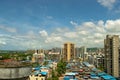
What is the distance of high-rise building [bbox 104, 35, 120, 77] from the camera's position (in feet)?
152

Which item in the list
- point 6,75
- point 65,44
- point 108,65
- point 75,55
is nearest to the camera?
point 6,75

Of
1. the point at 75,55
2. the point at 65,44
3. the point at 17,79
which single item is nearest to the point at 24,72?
the point at 17,79

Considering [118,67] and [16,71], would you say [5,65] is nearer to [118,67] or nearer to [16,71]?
[16,71]

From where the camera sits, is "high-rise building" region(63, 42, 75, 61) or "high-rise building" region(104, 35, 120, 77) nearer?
"high-rise building" region(104, 35, 120, 77)

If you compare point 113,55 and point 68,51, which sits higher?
point 68,51

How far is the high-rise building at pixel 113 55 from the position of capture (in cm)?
4644

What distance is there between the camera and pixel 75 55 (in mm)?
100750

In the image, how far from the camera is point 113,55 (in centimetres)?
4688

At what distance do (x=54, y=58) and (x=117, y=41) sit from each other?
190 ft

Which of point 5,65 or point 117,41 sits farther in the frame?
point 117,41

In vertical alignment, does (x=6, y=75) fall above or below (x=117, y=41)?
below

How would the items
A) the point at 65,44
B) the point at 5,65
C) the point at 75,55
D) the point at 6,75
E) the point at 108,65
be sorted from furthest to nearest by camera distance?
the point at 75,55
the point at 65,44
the point at 108,65
the point at 5,65
the point at 6,75

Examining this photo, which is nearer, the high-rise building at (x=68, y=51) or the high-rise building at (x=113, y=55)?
the high-rise building at (x=113, y=55)

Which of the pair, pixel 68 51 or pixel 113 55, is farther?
pixel 68 51
